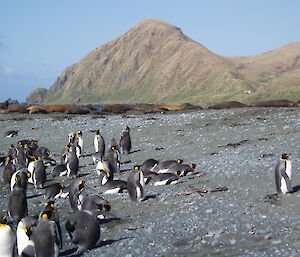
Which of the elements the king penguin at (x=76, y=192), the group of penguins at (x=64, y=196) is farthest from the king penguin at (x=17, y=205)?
the king penguin at (x=76, y=192)

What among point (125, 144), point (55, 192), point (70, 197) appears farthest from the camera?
point (125, 144)

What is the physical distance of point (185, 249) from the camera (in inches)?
256

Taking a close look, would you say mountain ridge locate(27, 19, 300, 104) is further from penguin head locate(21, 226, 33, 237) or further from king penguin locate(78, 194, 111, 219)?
penguin head locate(21, 226, 33, 237)

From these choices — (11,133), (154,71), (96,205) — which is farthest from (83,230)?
(154,71)

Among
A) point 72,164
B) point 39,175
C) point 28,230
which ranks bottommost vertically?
point 28,230

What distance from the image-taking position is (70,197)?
30.3ft

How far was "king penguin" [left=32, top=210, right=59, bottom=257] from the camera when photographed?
619cm

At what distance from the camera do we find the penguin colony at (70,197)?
6.43 m

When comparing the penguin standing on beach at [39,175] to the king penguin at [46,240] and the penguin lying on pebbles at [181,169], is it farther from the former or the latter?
the king penguin at [46,240]

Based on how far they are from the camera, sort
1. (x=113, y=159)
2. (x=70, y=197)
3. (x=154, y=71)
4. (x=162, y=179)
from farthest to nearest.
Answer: (x=154, y=71) → (x=113, y=159) → (x=162, y=179) → (x=70, y=197)

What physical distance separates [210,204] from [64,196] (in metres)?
3.66

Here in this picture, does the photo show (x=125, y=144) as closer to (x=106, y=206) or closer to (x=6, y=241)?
(x=106, y=206)

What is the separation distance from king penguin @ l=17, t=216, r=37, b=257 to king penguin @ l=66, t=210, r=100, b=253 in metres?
0.57

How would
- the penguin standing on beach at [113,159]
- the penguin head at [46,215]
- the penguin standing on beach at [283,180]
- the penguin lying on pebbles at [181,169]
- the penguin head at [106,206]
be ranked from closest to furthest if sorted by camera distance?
the penguin head at [46,215] → the penguin head at [106,206] → the penguin standing on beach at [283,180] → the penguin lying on pebbles at [181,169] → the penguin standing on beach at [113,159]
